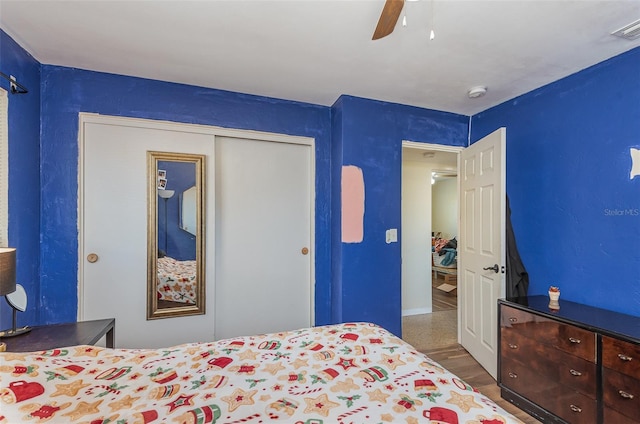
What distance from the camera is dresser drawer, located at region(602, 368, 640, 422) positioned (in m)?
1.46

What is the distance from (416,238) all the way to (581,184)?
2201 millimetres

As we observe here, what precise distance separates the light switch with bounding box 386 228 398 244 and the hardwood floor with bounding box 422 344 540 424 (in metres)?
1.18

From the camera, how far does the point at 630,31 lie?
163cm

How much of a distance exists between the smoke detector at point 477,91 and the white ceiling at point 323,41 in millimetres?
55

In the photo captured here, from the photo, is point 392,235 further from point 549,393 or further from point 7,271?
point 7,271

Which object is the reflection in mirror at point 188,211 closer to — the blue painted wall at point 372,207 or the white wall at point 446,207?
the blue painted wall at point 372,207

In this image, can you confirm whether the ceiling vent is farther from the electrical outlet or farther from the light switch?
the electrical outlet

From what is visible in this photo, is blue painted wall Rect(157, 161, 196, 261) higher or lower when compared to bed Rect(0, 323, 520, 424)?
higher

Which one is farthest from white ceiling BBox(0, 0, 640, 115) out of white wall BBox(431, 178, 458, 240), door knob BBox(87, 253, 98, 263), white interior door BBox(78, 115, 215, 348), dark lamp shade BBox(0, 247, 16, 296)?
white wall BBox(431, 178, 458, 240)

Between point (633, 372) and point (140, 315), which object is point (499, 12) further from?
point (140, 315)

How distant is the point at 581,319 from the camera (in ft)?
5.73

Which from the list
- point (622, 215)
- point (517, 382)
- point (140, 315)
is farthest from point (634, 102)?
point (140, 315)

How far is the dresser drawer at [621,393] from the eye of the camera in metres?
1.46

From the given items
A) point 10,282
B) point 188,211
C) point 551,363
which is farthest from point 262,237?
point 551,363
